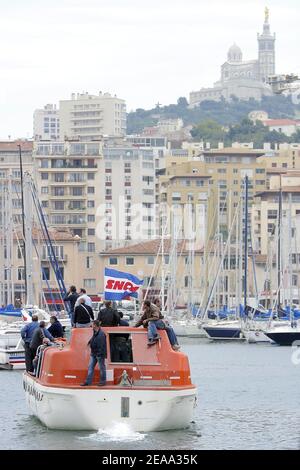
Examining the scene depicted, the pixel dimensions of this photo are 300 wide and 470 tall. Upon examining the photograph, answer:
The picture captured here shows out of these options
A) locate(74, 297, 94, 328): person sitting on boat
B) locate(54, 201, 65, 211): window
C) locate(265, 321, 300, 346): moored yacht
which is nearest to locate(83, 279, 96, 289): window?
locate(54, 201, 65, 211): window

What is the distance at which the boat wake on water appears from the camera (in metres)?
29.9

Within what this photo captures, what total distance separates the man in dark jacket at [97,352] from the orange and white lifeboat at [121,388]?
164 mm

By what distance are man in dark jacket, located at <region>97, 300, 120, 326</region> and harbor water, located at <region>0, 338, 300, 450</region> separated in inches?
95.6

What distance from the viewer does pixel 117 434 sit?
30000 mm

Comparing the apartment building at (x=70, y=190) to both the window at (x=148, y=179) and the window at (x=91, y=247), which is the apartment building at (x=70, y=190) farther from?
the window at (x=148, y=179)

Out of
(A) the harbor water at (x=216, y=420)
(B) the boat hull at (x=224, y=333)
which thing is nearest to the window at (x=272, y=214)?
(B) the boat hull at (x=224, y=333)

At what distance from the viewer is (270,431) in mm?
33531

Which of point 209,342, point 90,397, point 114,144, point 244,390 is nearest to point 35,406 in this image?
point 90,397

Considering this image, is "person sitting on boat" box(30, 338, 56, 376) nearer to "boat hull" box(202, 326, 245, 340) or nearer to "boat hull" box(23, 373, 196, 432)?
"boat hull" box(23, 373, 196, 432)

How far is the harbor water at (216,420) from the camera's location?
30156mm

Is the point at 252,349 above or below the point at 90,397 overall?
below

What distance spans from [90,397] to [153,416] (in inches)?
48.1
